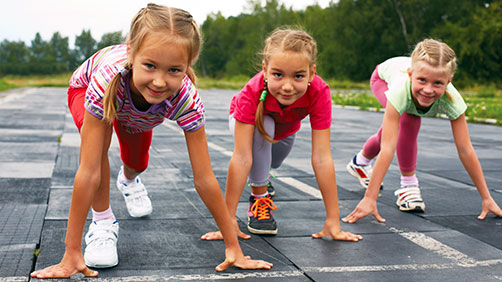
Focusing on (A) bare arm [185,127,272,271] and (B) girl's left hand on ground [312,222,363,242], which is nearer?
(A) bare arm [185,127,272,271]

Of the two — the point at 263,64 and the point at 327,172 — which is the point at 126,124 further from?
the point at 327,172

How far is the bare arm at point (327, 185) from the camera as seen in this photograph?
3535mm

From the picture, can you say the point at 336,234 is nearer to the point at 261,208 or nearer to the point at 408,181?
the point at 261,208

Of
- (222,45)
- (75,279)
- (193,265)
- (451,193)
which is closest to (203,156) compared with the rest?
(193,265)

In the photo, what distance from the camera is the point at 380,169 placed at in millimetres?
3998

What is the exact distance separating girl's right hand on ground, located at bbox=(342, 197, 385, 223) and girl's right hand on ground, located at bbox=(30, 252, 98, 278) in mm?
1872

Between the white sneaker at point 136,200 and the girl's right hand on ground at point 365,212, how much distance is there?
137cm

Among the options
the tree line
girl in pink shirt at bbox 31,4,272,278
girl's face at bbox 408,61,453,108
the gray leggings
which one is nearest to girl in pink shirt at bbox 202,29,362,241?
the gray leggings

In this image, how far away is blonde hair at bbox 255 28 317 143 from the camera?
343 centimetres

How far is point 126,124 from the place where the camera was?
3.44 metres

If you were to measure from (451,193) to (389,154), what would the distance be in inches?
48.7

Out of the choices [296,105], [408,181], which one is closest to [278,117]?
[296,105]

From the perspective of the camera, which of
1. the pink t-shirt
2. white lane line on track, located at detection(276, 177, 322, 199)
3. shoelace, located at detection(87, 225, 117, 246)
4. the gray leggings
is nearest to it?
shoelace, located at detection(87, 225, 117, 246)

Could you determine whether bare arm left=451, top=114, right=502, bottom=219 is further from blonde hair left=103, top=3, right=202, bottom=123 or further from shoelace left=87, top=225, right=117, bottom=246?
shoelace left=87, top=225, right=117, bottom=246
